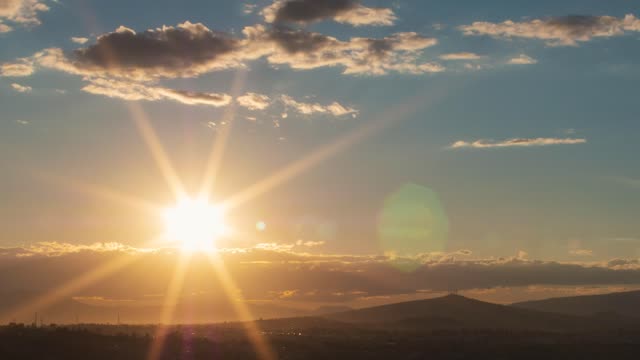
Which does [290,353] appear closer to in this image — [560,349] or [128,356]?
[128,356]

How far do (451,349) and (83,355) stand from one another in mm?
47539

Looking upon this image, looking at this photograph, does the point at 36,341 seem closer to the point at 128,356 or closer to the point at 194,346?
the point at 128,356

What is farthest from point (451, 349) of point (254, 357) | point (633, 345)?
point (633, 345)

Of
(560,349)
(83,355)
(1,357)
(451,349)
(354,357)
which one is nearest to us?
(1,357)

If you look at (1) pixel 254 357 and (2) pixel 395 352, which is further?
(2) pixel 395 352

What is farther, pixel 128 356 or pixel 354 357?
pixel 354 357

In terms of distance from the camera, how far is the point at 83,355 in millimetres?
76750

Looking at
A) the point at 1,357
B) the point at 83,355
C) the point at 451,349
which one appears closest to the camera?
the point at 1,357

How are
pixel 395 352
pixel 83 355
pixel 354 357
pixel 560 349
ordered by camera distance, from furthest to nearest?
pixel 560 349
pixel 395 352
pixel 354 357
pixel 83 355

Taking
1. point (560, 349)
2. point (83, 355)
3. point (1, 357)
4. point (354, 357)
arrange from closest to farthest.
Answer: point (1, 357)
point (83, 355)
point (354, 357)
point (560, 349)

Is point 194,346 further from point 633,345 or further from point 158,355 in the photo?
point 633,345

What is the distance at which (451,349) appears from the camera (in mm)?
98562

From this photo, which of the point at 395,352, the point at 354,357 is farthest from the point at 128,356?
the point at 395,352

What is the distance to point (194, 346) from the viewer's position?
3460 inches
